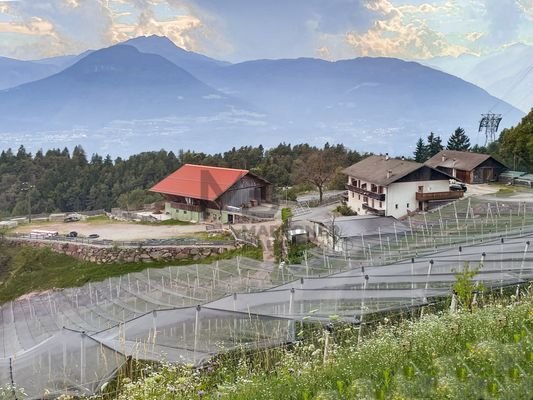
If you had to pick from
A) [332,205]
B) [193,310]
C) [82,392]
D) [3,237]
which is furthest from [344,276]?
[3,237]

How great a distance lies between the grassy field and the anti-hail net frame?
4.39ft

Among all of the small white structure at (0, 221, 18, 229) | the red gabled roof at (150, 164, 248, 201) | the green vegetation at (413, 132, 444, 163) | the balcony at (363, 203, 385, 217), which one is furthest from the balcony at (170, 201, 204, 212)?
the green vegetation at (413, 132, 444, 163)

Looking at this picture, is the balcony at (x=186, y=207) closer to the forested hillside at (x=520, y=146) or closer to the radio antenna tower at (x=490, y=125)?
the forested hillside at (x=520, y=146)

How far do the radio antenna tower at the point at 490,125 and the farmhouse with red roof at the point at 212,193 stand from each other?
16782mm

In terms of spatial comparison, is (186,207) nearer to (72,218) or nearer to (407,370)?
(72,218)

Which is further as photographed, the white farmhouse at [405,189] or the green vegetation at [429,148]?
the green vegetation at [429,148]

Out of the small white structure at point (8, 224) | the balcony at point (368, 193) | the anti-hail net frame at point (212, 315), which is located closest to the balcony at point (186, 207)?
the balcony at point (368, 193)

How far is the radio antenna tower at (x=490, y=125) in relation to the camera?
35.1 meters

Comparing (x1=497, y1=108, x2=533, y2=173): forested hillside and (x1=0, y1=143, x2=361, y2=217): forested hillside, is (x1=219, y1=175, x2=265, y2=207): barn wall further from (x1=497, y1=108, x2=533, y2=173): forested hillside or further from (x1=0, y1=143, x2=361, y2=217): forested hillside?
(x1=497, y1=108, x2=533, y2=173): forested hillside

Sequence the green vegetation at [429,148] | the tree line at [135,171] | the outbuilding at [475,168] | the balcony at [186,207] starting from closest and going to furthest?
the outbuilding at [475,168]
the balcony at [186,207]
the tree line at [135,171]
the green vegetation at [429,148]

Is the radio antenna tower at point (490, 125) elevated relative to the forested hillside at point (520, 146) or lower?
elevated

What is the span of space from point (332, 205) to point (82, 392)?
780 inches

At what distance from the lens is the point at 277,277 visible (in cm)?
1058

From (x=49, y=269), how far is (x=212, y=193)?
7.38m
